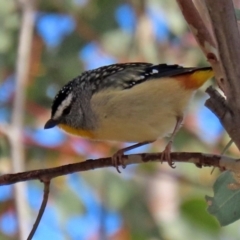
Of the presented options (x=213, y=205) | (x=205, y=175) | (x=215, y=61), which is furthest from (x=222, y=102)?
(x=205, y=175)

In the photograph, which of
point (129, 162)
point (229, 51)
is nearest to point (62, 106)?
point (129, 162)

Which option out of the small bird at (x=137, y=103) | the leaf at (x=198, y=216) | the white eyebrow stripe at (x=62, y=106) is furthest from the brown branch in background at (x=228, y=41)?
the leaf at (x=198, y=216)

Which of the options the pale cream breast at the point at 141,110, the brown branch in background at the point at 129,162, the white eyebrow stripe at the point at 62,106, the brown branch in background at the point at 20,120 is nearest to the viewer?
the brown branch in background at the point at 129,162

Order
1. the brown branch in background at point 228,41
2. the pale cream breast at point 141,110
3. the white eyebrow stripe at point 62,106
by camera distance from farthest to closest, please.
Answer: the white eyebrow stripe at point 62,106 < the pale cream breast at point 141,110 < the brown branch in background at point 228,41

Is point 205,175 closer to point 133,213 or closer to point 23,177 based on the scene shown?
point 133,213

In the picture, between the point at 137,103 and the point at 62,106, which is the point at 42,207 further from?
the point at 62,106

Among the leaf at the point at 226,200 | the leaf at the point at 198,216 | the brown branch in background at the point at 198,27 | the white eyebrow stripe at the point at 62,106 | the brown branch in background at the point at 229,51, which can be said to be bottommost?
the leaf at the point at 226,200

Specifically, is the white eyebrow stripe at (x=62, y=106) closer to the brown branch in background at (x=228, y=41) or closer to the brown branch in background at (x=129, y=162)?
the brown branch in background at (x=129, y=162)
